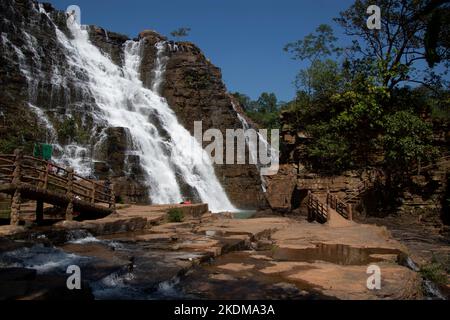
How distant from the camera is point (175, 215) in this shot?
645 inches

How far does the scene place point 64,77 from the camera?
33.0 m

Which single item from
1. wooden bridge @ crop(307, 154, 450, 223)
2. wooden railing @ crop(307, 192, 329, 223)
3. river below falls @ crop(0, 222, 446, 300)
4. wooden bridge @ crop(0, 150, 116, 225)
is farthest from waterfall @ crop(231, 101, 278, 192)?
river below falls @ crop(0, 222, 446, 300)

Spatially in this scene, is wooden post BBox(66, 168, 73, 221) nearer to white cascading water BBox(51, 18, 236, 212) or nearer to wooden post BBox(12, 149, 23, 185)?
wooden post BBox(12, 149, 23, 185)

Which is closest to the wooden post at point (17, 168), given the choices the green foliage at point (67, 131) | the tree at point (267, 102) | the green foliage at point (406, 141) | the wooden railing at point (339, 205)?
the wooden railing at point (339, 205)

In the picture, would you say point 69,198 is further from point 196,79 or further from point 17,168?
point 196,79

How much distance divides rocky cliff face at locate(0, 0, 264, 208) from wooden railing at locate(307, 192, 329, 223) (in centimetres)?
1127

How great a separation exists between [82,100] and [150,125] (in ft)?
17.7

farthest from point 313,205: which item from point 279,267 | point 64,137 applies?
point 64,137

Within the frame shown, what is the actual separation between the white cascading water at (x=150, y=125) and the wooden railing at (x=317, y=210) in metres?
11.1

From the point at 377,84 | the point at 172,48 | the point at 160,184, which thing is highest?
the point at 172,48

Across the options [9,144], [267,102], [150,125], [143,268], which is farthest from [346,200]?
[267,102]

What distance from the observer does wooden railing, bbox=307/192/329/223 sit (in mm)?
18195
